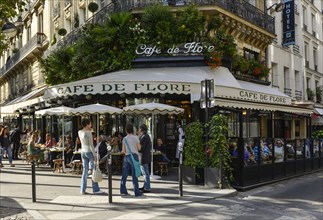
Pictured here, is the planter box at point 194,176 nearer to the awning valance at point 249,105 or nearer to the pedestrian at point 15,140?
the awning valance at point 249,105

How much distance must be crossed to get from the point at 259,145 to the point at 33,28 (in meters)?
25.7

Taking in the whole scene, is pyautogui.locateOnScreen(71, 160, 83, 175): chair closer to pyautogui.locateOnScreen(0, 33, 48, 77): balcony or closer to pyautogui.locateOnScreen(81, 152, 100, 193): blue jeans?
pyautogui.locateOnScreen(81, 152, 100, 193): blue jeans

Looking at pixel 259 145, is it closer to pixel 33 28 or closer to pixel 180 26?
pixel 180 26

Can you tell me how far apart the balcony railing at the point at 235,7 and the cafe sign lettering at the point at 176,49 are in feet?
5.77

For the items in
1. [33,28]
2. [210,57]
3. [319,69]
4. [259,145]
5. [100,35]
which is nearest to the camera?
[259,145]

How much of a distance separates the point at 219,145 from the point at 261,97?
548 centimetres

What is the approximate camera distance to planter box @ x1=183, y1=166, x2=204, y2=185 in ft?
36.7

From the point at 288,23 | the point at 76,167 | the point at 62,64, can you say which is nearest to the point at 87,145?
the point at 76,167

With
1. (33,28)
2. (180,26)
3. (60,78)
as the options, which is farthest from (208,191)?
(33,28)

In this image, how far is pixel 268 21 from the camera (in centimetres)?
2083

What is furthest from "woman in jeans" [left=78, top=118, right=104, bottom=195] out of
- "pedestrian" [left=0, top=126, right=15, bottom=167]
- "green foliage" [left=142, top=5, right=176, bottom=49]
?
"pedestrian" [left=0, top=126, right=15, bottom=167]

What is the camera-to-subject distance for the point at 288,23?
24859mm

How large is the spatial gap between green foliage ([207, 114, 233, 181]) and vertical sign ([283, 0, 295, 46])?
1605cm

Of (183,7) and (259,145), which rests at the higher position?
(183,7)
